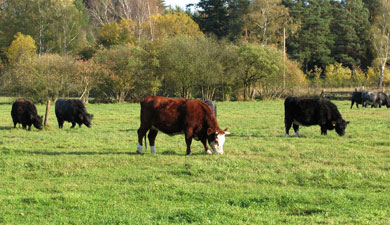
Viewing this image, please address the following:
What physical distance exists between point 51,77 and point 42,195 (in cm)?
3690

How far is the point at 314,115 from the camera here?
17109mm

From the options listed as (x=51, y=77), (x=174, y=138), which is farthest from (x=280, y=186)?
(x=51, y=77)

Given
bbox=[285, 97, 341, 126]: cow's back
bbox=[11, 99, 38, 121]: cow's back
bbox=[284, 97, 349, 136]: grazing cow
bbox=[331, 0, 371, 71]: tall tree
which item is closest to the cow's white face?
bbox=[284, 97, 349, 136]: grazing cow

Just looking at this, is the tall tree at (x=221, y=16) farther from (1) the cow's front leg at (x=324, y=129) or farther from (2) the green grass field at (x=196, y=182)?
(2) the green grass field at (x=196, y=182)

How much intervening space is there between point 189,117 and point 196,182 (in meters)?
3.51

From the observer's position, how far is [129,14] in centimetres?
7331

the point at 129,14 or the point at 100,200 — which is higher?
the point at 129,14

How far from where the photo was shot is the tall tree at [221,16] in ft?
231

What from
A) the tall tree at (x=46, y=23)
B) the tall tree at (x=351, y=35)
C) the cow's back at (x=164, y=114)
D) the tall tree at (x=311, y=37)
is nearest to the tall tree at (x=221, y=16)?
the tall tree at (x=311, y=37)

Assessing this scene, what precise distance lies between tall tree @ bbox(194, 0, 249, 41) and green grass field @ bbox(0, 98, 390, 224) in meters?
56.0

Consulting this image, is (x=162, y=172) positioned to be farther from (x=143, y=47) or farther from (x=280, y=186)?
(x=143, y=47)

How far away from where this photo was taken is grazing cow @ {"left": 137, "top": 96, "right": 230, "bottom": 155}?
12.9m

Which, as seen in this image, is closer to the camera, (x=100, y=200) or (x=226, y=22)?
(x=100, y=200)

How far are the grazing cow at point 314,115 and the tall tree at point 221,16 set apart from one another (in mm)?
53341
